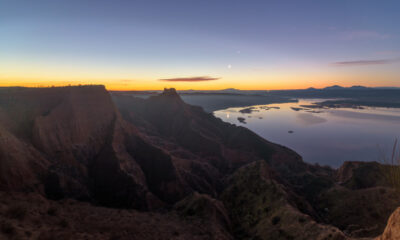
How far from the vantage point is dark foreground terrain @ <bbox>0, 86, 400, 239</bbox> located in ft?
57.4

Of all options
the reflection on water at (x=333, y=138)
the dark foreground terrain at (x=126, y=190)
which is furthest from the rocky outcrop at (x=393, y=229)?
the reflection on water at (x=333, y=138)

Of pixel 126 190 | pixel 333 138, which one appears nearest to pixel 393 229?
pixel 126 190

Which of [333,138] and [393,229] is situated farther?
[333,138]

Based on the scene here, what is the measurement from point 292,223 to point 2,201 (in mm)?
25401

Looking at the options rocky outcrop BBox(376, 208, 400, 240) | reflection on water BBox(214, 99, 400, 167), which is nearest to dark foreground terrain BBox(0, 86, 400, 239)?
rocky outcrop BBox(376, 208, 400, 240)

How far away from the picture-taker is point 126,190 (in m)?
32.7

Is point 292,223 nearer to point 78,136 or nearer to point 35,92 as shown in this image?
point 78,136

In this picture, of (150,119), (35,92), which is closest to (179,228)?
(35,92)

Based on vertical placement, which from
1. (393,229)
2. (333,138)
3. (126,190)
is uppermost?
(393,229)

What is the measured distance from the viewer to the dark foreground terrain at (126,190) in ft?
57.4

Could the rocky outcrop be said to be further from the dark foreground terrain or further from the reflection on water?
the reflection on water

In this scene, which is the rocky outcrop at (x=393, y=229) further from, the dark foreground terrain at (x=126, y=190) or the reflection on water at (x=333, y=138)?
the reflection on water at (x=333, y=138)

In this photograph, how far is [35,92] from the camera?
3709cm

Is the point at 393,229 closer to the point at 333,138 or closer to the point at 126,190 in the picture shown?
the point at 126,190
